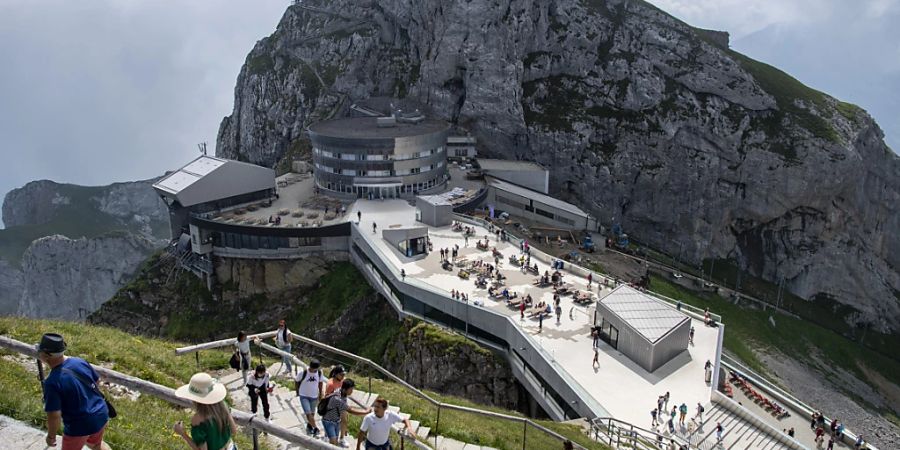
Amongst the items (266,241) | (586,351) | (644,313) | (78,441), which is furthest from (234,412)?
(266,241)

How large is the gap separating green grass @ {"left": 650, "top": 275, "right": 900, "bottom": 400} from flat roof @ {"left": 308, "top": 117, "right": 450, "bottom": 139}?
37.8 metres

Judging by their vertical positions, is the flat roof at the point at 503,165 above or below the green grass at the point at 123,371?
above

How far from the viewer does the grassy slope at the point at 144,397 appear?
12.1 m

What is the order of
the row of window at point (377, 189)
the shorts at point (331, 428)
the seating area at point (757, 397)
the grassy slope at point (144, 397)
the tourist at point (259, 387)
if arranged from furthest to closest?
the row of window at point (377, 189) → the seating area at point (757, 397) → the tourist at point (259, 387) → the shorts at point (331, 428) → the grassy slope at point (144, 397)

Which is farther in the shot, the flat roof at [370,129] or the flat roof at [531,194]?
the flat roof at [531,194]

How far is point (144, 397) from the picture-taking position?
52.4 ft

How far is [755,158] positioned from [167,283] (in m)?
98.6

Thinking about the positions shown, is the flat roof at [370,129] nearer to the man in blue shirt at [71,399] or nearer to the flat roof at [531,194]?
the flat roof at [531,194]

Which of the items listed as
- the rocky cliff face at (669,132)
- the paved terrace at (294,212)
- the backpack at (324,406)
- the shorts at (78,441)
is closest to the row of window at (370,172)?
the paved terrace at (294,212)

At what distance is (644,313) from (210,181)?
5049cm

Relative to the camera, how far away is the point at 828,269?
340 ft

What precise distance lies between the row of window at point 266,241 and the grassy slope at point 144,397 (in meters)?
38.5

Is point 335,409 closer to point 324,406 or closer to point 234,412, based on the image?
point 324,406

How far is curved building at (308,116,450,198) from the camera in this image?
7244cm
